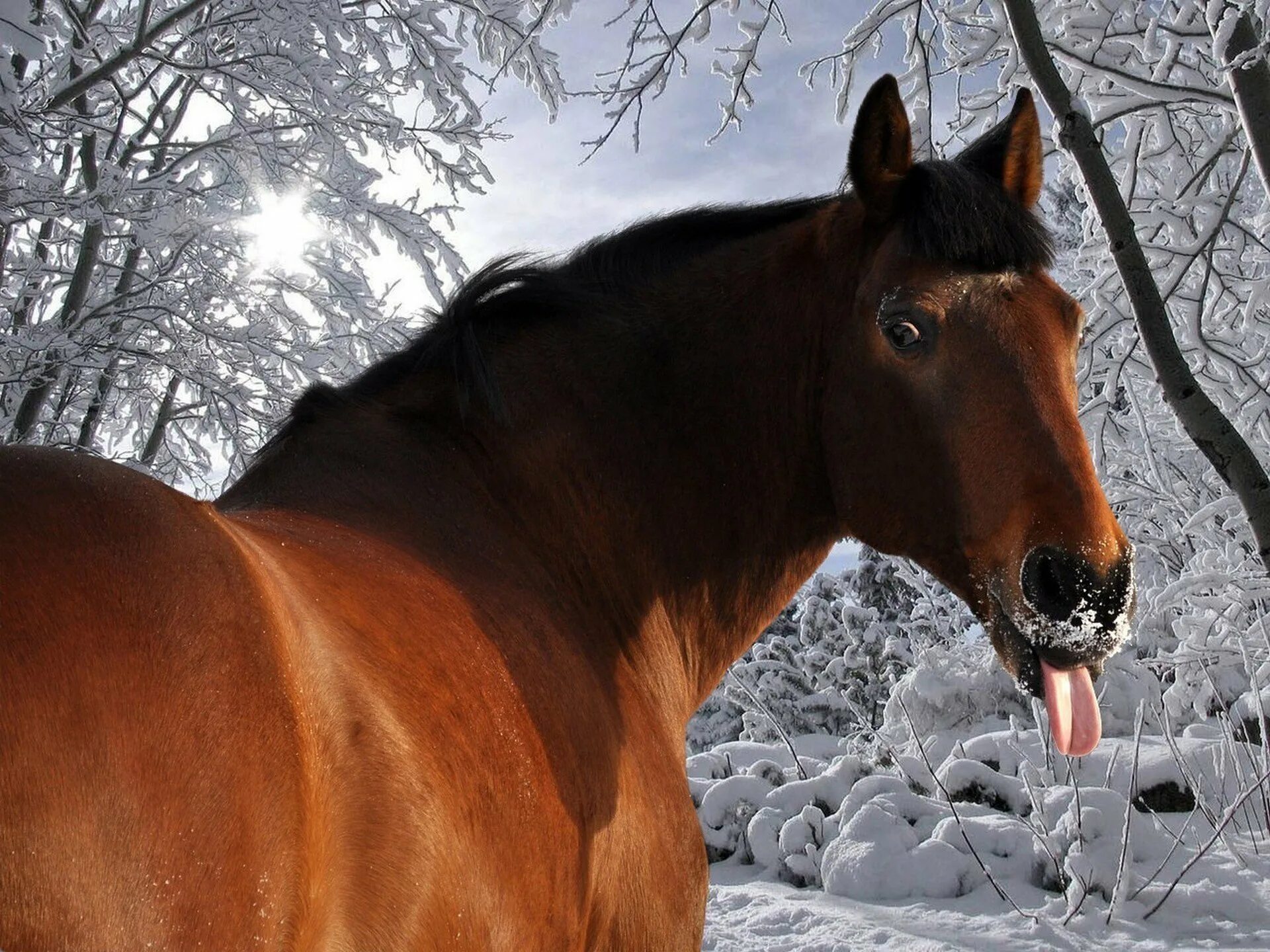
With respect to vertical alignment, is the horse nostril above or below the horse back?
above

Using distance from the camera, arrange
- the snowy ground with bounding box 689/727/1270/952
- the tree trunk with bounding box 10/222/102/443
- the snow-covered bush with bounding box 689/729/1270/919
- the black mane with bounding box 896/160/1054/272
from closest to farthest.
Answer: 1. the black mane with bounding box 896/160/1054/272
2. the snowy ground with bounding box 689/727/1270/952
3. the snow-covered bush with bounding box 689/729/1270/919
4. the tree trunk with bounding box 10/222/102/443

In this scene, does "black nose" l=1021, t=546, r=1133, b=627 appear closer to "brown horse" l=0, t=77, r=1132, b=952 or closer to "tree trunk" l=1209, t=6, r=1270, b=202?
"brown horse" l=0, t=77, r=1132, b=952

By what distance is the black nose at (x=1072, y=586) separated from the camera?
1498 millimetres

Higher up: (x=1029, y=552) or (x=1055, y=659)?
(x=1029, y=552)

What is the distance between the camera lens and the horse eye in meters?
1.80

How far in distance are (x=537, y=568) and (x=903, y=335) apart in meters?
0.91

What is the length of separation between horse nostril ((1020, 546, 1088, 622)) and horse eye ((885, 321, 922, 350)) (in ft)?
1.67

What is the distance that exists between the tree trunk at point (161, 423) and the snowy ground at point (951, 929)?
19.0ft

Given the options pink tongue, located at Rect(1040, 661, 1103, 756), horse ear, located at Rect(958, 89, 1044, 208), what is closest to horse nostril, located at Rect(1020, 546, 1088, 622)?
pink tongue, located at Rect(1040, 661, 1103, 756)

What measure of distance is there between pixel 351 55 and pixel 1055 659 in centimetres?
629

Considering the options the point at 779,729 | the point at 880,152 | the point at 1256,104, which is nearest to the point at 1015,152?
the point at 880,152

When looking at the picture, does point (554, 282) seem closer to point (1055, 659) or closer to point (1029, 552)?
point (1029, 552)

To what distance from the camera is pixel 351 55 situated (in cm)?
612

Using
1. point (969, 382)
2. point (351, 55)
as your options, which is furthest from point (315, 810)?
point (351, 55)
